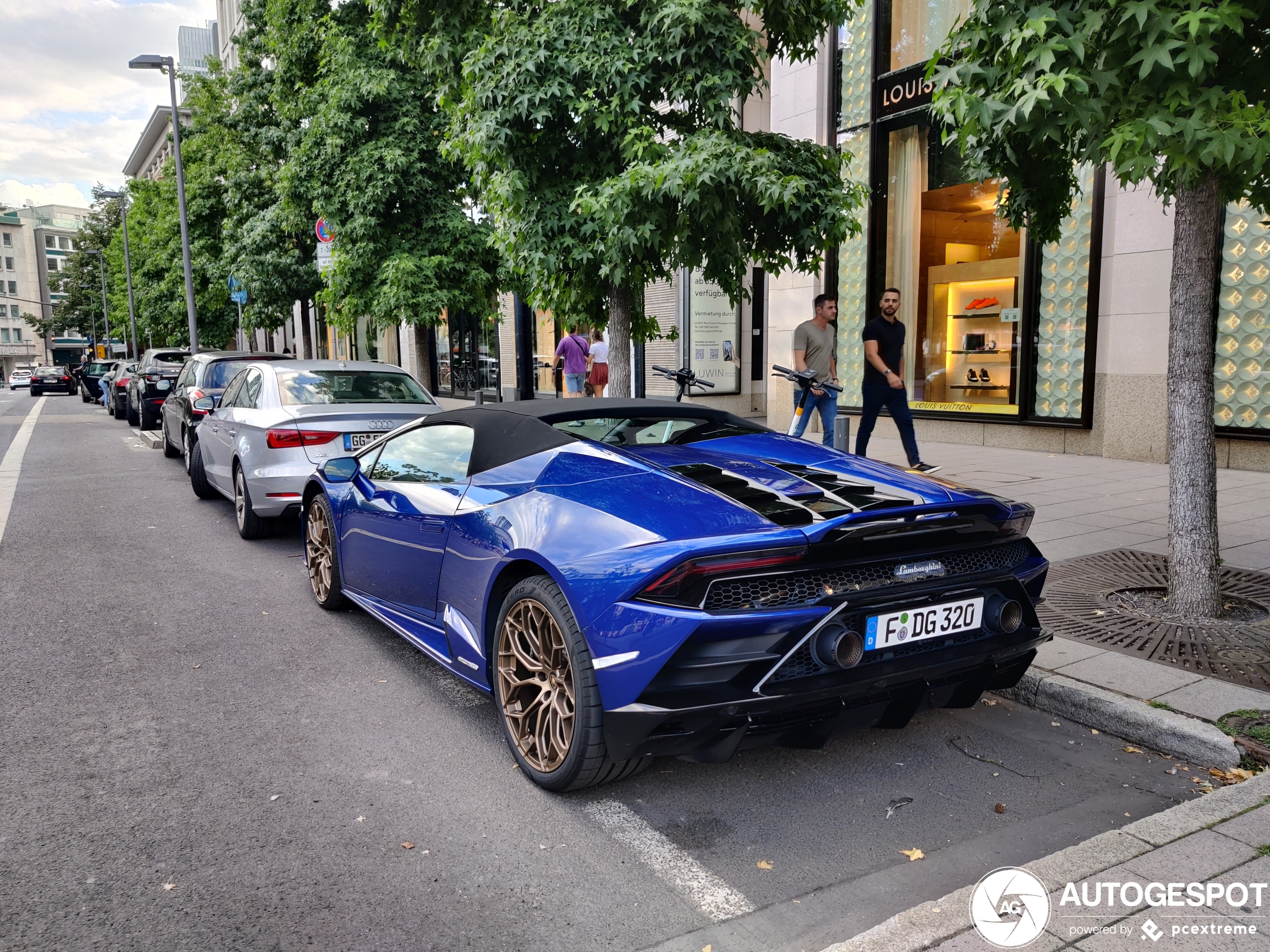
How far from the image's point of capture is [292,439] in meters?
7.32

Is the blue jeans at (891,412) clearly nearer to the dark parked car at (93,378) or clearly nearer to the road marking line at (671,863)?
the road marking line at (671,863)

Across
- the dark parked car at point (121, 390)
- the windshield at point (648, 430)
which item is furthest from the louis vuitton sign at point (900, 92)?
the dark parked car at point (121, 390)

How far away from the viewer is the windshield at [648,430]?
388 centimetres

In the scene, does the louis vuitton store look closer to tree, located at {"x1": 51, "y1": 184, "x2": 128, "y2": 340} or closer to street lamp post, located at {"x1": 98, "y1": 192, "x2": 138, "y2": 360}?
street lamp post, located at {"x1": 98, "y1": 192, "x2": 138, "y2": 360}

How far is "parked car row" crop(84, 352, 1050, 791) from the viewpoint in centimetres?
280

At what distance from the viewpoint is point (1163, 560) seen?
19.6ft

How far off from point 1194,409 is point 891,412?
4919 mm

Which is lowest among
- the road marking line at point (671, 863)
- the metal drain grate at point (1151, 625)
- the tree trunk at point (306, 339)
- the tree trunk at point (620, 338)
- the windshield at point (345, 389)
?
the road marking line at point (671, 863)

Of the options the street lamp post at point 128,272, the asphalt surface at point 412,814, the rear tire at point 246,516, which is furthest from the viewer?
the street lamp post at point 128,272

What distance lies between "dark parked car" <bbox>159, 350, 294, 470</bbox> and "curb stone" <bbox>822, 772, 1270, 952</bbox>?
9.54m

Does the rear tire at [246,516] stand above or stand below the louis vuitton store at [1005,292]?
below

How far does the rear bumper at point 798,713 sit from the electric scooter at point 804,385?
636 cm

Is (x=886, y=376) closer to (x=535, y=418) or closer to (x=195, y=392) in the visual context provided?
(x=535, y=418)

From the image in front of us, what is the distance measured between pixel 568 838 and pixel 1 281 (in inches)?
5560
